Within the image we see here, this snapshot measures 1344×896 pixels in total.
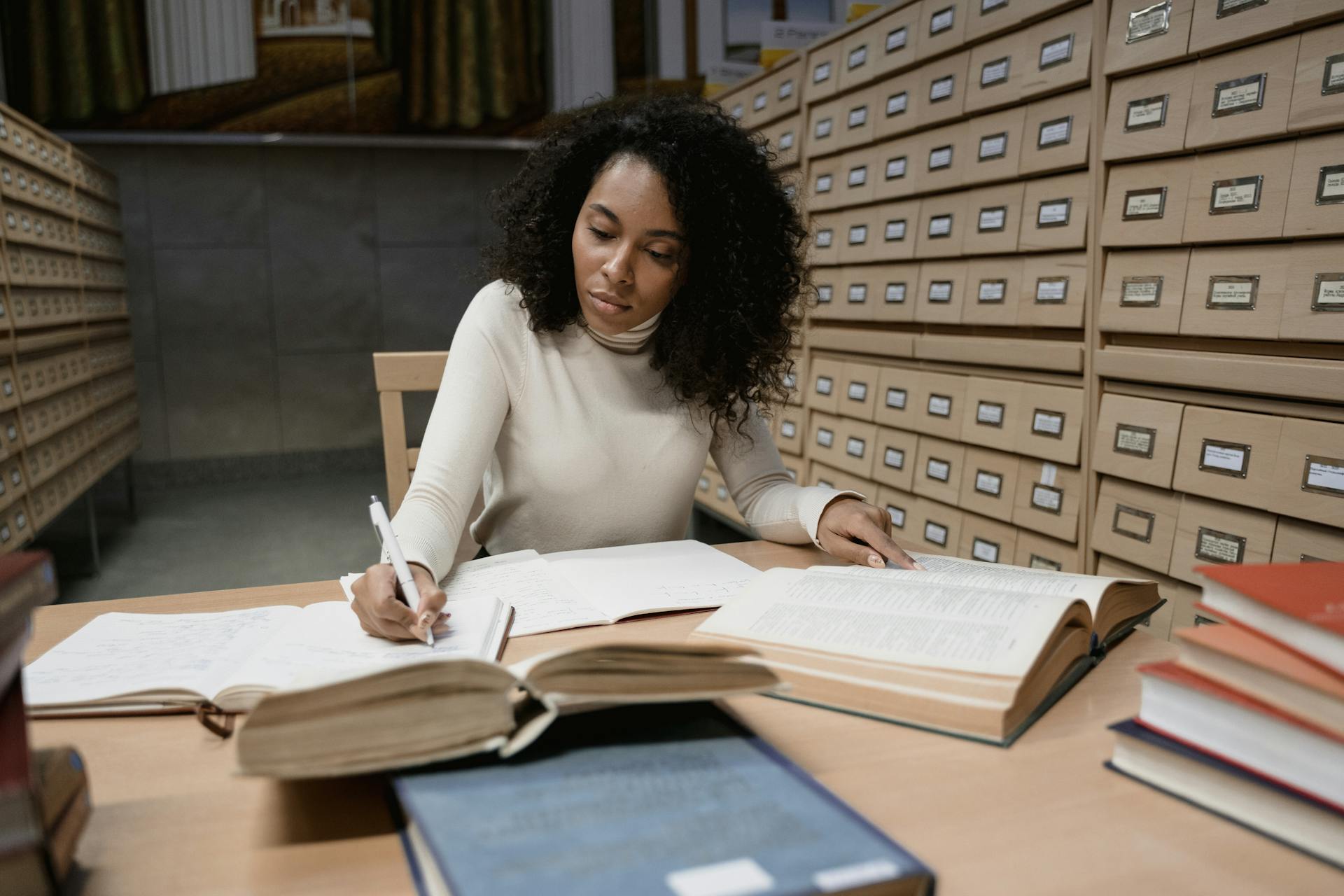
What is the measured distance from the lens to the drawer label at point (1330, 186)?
1.62 m

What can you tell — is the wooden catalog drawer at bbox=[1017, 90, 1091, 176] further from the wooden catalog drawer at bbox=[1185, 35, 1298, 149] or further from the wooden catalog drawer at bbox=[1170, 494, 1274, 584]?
the wooden catalog drawer at bbox=[1170, 494, 1274, 584]

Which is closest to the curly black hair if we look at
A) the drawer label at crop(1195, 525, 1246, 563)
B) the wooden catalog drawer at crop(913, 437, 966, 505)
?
the drawer label at crop(1195, 525, 1246, 563)

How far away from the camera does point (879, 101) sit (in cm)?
294

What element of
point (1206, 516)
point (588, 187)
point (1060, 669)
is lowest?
point (1206, 516)

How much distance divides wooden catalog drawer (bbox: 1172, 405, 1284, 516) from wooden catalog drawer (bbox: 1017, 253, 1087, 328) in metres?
0.41

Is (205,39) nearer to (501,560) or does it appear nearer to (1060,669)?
(501,560)

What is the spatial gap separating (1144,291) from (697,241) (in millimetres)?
1137

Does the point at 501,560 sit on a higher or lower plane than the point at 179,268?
lower

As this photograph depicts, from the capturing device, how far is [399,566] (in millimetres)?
851

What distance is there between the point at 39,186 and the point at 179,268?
2.02 m

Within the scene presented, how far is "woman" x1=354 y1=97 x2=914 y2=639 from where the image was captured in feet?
4.32

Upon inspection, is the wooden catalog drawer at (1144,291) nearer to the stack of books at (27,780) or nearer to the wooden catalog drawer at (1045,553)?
the wooden catalog drawer at (1045,553)

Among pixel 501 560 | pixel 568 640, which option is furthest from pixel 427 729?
pixel 501 560

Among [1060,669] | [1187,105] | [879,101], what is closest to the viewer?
[1060,669]
